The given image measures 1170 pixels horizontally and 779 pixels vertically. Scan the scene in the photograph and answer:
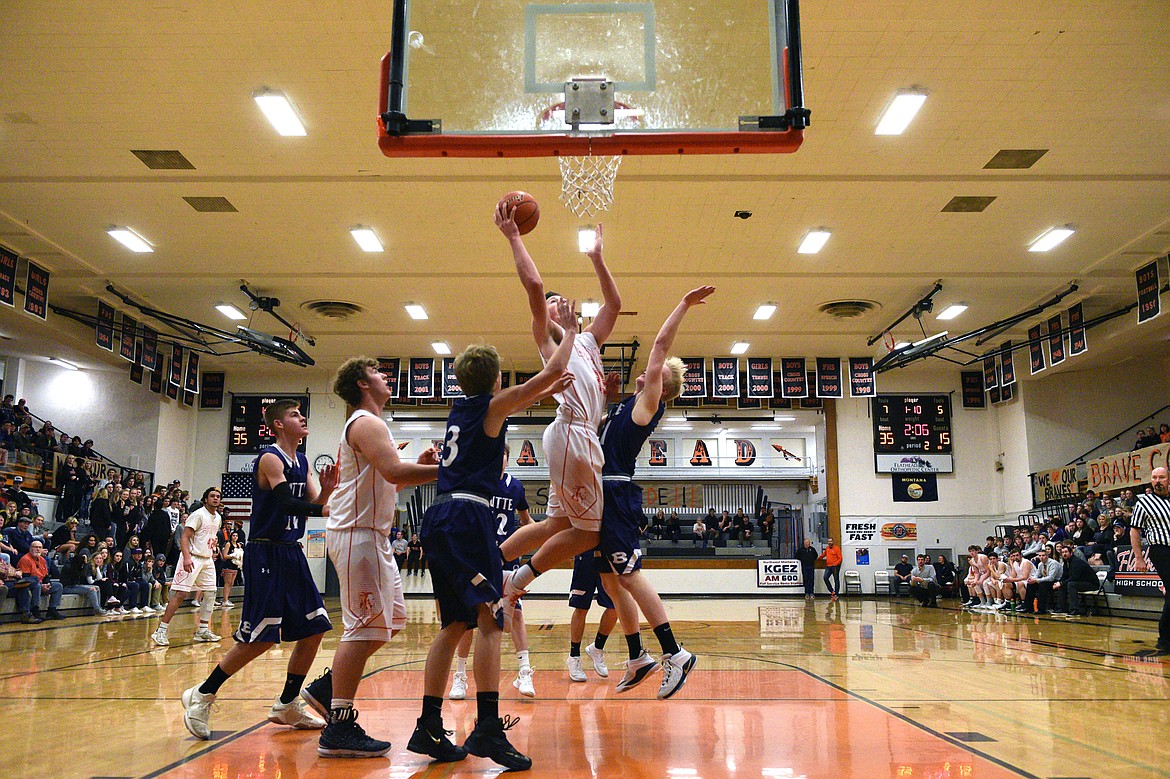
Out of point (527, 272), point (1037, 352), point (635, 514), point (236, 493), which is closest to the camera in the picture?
point (527, 272)

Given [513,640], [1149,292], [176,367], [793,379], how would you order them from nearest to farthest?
[513,640] → [1149,292] → [176,367] → [793,379]

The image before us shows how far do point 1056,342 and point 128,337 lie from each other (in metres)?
19.2

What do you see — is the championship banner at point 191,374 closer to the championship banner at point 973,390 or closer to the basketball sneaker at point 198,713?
the basketball sneaker at point 198,713

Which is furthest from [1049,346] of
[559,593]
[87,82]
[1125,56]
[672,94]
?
[87,82]

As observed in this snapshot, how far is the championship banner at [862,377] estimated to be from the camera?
21031 mm

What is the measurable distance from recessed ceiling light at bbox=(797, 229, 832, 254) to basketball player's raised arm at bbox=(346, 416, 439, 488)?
1142 centimetres

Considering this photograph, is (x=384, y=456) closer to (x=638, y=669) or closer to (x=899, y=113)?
(x=638, y=669)

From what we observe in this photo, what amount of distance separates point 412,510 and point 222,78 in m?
22.4

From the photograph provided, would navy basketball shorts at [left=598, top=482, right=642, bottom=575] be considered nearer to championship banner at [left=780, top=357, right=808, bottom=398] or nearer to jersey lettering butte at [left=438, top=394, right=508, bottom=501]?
jersey lettering butte at [left=438, top=394, right=508, bottom=501]

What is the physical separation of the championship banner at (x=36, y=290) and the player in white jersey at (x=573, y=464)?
13.8 metres

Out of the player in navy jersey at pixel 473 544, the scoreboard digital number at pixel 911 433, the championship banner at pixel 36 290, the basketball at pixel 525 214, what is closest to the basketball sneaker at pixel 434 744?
the player in navy jersey at pixel 473 544

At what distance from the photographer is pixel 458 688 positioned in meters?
5.43

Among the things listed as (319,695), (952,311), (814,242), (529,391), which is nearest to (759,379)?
(952,311)

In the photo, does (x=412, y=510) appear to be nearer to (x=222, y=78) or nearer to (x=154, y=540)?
(x=154, y=540)
